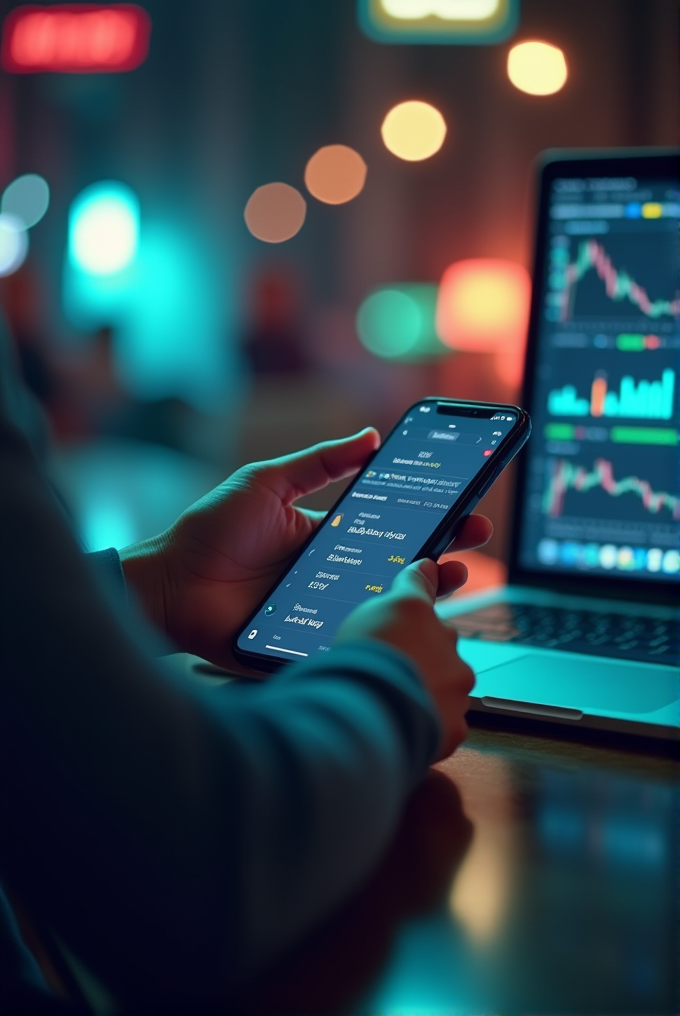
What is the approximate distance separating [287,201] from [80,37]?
11.9 ft

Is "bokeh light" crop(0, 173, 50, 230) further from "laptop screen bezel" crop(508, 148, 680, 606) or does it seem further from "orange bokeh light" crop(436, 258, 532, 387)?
"laptop screen bezel" crop(508, 148, 680, 606)

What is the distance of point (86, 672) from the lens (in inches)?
13.7

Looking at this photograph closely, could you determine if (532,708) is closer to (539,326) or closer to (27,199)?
(539,326)

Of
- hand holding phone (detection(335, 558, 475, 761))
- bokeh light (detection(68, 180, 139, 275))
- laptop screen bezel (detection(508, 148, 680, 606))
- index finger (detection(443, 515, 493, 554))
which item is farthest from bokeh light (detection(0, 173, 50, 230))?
hand holding phone (detection(335, 558, 475, 761))

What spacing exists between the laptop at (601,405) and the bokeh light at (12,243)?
6.89 metres

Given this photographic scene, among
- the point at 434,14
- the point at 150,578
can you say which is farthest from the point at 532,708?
the point at 434,14

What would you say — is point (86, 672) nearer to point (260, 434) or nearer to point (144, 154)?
point (260, 434)

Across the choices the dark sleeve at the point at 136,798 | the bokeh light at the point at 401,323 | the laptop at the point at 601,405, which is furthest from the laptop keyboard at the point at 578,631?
the bokeh light at the point at 401,323

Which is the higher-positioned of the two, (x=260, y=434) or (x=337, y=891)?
(x=337, y=891)

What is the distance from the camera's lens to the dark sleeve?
34cm

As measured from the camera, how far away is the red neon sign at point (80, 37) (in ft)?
10.3

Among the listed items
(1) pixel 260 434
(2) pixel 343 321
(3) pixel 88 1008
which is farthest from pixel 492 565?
(2) pixel 343 321

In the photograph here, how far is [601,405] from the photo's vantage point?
0.90 m

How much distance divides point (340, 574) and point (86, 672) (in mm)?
336
